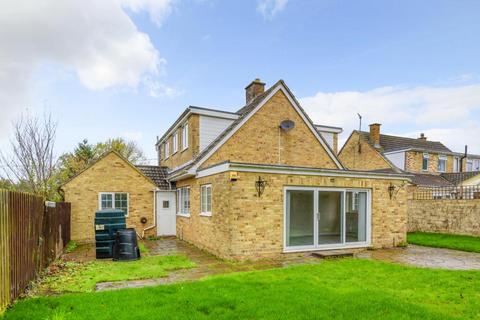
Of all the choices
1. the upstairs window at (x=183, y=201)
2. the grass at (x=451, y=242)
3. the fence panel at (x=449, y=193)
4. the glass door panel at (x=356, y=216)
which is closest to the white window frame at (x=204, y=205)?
the upstairs window at (x=183, y=201)

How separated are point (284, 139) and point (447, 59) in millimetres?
8522

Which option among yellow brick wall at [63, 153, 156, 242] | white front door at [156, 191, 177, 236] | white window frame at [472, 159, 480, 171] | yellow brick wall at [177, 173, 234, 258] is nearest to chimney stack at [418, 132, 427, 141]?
white window frame at [472, 159, 480, 171]

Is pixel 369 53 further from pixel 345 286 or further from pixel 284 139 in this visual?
pixel 345 286

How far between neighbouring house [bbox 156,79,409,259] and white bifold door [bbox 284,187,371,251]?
0.11 feet

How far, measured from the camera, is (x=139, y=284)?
6.96 metres

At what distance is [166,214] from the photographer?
16.2 metres

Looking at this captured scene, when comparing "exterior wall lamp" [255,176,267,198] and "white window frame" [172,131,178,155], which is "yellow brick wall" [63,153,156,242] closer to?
"white window frame" [172,131,178,155]

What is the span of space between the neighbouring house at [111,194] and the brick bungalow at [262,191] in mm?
48

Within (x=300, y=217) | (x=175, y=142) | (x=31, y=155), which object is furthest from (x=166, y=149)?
(x=300, y=217)

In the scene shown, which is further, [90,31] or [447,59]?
[447,59]

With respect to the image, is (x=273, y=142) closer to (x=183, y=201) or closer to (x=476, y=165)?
(x=183, y=201)

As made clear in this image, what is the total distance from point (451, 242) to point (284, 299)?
11.3 m

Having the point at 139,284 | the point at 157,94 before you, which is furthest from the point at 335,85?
the point at 139,284

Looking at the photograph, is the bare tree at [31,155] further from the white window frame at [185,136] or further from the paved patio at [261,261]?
the white window frame at [185,136]
